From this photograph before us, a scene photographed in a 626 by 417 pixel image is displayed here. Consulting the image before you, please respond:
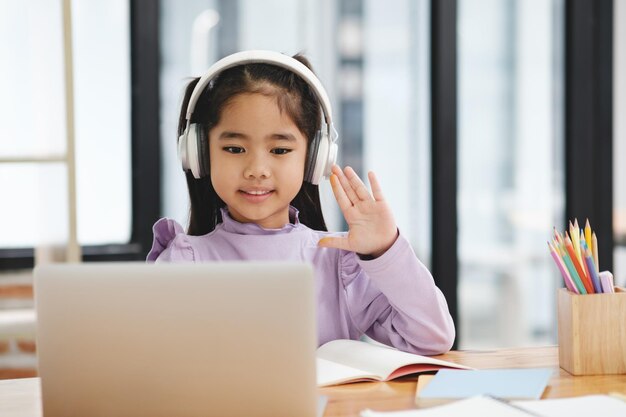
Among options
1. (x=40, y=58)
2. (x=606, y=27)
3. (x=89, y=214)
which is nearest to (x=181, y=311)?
(x=40, y=58)

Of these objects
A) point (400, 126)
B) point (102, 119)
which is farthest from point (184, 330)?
point (400, 126)

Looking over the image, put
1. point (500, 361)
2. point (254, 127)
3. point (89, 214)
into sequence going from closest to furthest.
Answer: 1. point (500, 361)
2. point (254, 127)
3. point (89, 214)

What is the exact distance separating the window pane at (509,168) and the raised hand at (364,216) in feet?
6.00

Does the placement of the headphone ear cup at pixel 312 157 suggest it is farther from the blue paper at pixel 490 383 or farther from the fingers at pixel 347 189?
the blue paper at pixel 490 383

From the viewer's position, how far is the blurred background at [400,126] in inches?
87.3

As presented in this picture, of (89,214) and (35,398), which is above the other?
(89,214)

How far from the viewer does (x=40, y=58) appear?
1.89 m

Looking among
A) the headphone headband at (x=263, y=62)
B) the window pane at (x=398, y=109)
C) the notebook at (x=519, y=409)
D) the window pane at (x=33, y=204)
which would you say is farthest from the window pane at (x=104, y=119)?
the notebook at (x=519, y=409)

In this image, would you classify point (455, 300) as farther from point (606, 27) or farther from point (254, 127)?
point (254, 127)

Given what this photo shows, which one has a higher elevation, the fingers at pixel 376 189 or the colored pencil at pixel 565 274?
the fingers at pixel 376 189

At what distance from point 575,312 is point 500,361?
0.16 m

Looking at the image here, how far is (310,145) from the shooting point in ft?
4.74

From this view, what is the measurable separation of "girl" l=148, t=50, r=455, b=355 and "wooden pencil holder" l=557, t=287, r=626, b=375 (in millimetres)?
226

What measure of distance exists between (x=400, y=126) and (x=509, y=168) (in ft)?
1.61
